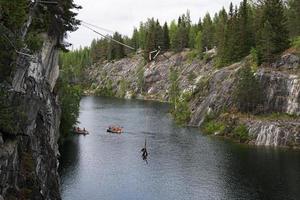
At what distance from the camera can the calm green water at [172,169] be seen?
206ft

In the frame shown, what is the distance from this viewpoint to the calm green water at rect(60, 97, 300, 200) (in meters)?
62.8

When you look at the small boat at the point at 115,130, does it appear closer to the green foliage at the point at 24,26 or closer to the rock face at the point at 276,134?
the rock face at the point at 276,134

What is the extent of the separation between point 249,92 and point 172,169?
4008cm

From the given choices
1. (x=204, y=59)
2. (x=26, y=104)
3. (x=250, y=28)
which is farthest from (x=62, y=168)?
(x=204, y=59)

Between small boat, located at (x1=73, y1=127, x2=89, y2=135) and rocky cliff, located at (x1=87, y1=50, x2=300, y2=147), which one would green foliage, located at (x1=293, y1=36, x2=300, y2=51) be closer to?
rocky cliff, located at (x1=87, y1=50, x2=300, y2=147)

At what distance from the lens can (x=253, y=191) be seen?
63.6 metres

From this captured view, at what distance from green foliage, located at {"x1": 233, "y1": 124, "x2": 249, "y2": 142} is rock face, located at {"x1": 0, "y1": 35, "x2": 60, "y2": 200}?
5551 centimetres

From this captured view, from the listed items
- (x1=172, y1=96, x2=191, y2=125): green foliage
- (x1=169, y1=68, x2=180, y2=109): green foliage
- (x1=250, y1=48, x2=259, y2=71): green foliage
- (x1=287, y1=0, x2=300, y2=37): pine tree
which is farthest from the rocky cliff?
(x1=169, y1=68, x2=180, y2=109): green foliage

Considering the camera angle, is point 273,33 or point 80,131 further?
point 273,33

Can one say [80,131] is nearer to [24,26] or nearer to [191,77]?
[24,26]

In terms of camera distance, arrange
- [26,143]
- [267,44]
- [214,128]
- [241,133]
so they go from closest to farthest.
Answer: [26,143]
[241,133]
[214,128]
[267,44]

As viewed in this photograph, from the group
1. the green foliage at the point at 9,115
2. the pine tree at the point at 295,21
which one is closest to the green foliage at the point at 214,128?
the pine tree at the point at 295,21

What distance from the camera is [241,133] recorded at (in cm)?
10006

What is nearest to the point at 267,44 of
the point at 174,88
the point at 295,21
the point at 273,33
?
the point at 273,33
